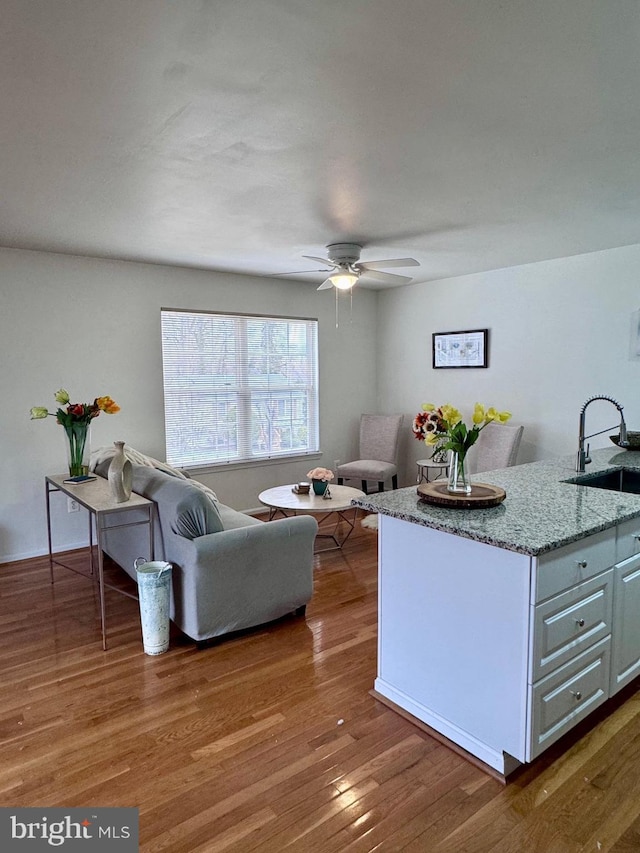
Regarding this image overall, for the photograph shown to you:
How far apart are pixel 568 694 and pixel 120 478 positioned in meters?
2.35

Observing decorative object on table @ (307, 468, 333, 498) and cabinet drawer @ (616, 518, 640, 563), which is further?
decorative object on table @ (307, 468, 333, 498)

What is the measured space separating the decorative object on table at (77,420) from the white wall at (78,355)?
65 cm

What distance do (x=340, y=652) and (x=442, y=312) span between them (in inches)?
152

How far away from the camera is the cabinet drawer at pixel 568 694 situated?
1.80 m

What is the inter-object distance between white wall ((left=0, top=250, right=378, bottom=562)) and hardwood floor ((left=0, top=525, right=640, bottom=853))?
1.53 metres

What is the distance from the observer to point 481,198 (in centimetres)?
293

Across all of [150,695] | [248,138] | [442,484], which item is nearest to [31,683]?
[150,695]

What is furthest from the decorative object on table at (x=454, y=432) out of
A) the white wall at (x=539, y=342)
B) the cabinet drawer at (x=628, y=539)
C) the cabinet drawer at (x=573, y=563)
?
the white wall at (x=539, y=342)

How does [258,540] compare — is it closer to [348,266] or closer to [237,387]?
[348,266]

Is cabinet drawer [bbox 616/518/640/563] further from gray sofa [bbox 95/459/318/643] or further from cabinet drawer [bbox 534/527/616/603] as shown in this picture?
gray sofa [bbox 95/459/318/643]

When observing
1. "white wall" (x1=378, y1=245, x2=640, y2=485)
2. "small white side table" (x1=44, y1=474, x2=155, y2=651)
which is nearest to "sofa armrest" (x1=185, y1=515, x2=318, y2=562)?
"small white side table" (x1=44, y1=474, x2=155, y2=651)

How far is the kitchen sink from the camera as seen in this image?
2906mm

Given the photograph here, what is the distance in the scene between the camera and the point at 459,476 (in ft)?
7.36

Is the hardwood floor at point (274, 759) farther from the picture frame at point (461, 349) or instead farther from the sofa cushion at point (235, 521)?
the picture frame at point (461, 349)
